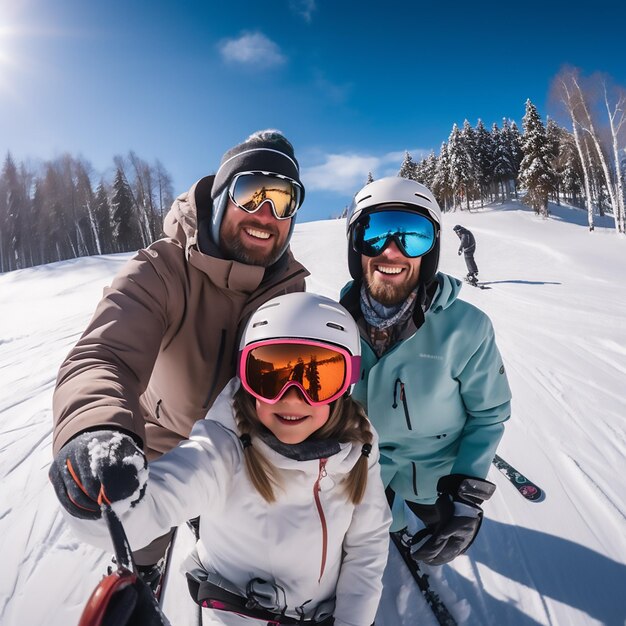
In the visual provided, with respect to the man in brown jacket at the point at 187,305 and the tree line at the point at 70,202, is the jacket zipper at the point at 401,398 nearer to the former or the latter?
the man in brown jacket at the point at 187,305

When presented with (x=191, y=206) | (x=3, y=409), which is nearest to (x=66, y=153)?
(x=3, y=409)

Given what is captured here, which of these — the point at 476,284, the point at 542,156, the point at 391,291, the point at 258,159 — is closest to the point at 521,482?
the point at 391,291

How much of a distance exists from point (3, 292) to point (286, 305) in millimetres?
20140

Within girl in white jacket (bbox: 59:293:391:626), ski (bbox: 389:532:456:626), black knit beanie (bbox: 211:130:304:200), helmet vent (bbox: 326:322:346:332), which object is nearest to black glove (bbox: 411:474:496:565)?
ski (bbox: 389:532:456:626)

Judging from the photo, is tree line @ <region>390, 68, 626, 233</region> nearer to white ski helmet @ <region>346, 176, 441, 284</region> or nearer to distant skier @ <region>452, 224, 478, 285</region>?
distant skier @ <region>452, 224, 478, 285</region>

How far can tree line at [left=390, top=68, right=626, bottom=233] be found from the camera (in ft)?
65.9

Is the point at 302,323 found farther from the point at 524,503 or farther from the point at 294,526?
the point at 524,503

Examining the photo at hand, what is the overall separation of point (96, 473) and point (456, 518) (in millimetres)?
1804

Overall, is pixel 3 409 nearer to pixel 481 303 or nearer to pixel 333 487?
pixel 333 487

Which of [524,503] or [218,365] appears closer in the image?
[218,365]

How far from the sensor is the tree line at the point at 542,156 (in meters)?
20.1

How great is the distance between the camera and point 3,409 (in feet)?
15.0

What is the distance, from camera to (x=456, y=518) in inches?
75.8

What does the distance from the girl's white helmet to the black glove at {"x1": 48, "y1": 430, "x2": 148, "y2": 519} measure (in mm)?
748
